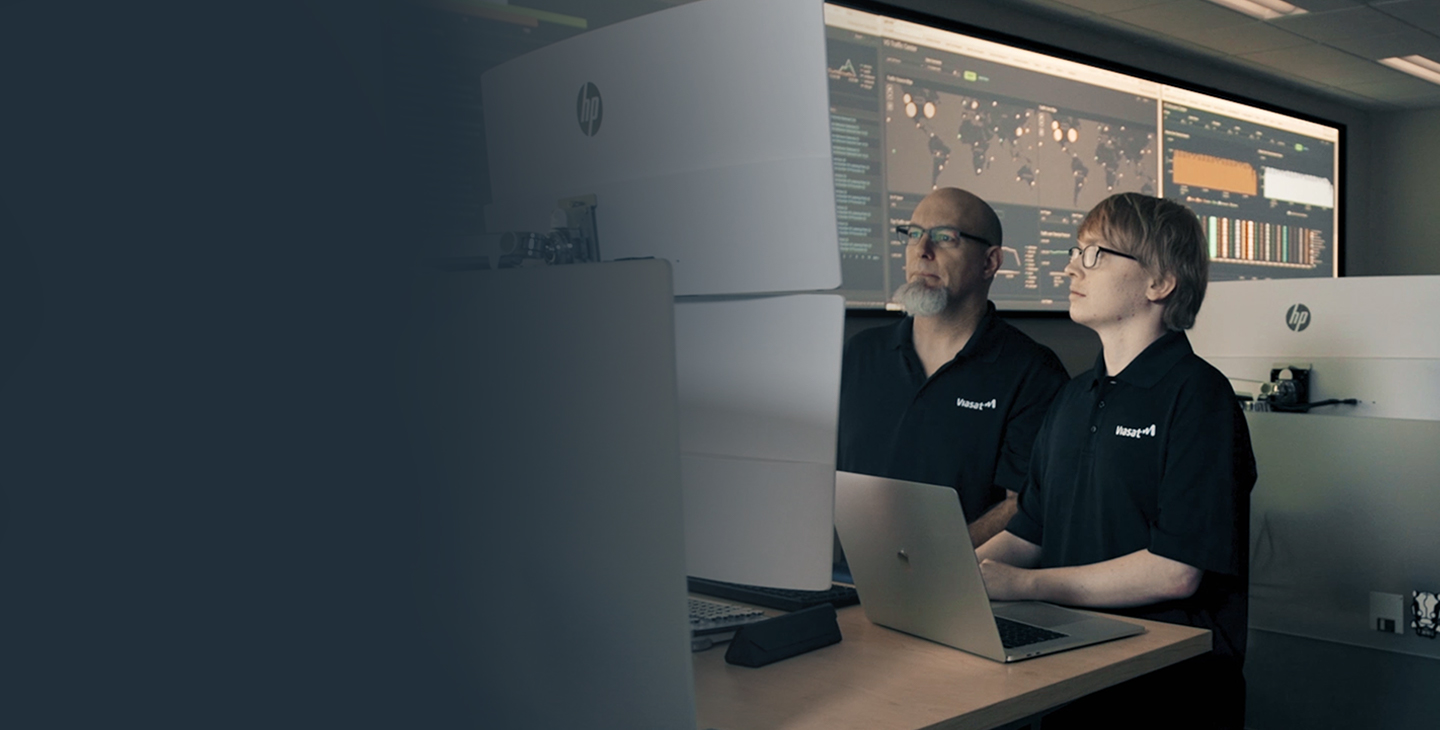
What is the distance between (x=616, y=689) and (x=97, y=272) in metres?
0.48

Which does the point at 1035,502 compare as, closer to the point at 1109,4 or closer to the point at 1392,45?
the point at 1109,4

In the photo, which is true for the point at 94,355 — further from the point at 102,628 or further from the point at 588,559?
the point at 588,559

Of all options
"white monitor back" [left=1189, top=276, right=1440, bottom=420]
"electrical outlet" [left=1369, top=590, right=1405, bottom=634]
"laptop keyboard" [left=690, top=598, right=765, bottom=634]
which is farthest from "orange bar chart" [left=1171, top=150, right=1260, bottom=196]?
"laptop keyboard" [left=690, top=598, right=765, bottom=634]

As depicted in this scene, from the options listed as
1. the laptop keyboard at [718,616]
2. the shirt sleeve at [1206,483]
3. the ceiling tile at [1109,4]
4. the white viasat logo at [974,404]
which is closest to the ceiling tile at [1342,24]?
the ceiling tile at [1109,4]

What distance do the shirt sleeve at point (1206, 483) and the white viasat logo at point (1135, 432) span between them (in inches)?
1.1

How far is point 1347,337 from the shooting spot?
261 centimetres

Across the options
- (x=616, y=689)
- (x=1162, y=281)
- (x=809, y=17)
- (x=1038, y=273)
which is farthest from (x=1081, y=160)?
(x=616, y=689)

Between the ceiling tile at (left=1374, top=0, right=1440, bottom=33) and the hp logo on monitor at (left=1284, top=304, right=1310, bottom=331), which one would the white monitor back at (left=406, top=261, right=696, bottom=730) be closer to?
the hp logo on monitor at (left=1284, top=304, right=1310, bottom=331)

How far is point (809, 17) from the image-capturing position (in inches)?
32.3

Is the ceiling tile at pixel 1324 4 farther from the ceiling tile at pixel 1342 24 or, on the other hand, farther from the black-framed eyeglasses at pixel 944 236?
the black-framed eyeglasses at pixel 944 236

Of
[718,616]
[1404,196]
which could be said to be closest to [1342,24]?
[1404,196]

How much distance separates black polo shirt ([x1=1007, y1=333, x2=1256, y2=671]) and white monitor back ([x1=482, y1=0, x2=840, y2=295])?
2.82ft

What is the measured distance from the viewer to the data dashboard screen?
11.7 feet

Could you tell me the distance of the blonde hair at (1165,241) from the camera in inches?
67.2
